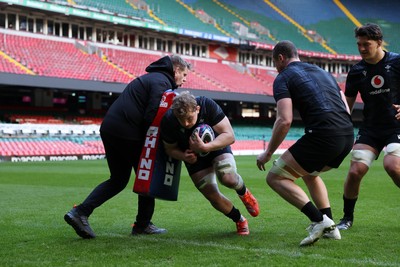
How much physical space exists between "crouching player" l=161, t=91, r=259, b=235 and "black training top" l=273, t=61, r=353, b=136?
2.17 feet

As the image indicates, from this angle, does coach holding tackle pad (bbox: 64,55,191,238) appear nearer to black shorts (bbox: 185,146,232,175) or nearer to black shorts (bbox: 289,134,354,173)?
black shorts (bbox: 185,146,232,175)

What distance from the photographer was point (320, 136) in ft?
17.0

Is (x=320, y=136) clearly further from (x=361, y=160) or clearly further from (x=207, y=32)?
(x=207, y=32)

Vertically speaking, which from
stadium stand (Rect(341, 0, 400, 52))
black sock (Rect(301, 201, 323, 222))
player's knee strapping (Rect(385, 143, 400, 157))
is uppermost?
stadium stand (Rect(341, 0, 400, 52))

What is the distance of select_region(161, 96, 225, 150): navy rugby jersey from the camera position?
17.7 ft

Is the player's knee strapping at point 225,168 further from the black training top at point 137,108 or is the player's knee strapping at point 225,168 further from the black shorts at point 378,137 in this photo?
the black shorts at point 378,137

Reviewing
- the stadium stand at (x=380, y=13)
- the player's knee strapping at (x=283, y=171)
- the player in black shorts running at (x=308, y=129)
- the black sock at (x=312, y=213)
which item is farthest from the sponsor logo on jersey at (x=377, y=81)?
the stadium stand at (x=380, y=13)

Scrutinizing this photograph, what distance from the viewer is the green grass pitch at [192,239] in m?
4.61

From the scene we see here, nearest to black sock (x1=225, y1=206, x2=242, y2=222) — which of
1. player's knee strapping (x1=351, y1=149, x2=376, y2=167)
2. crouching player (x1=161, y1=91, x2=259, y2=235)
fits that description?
crouching player (x1=161, y1=91, x2=259, y2=235)

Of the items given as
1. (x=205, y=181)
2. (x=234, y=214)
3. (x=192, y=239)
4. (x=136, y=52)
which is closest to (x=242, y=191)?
(x=234, y=214)

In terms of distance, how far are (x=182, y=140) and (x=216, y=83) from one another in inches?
1647

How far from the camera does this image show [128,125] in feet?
18.9

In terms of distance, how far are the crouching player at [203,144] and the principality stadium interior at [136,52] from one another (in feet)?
84.0

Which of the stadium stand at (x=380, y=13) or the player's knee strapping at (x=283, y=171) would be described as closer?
the player's knee strapping at (x=283, y=171)
